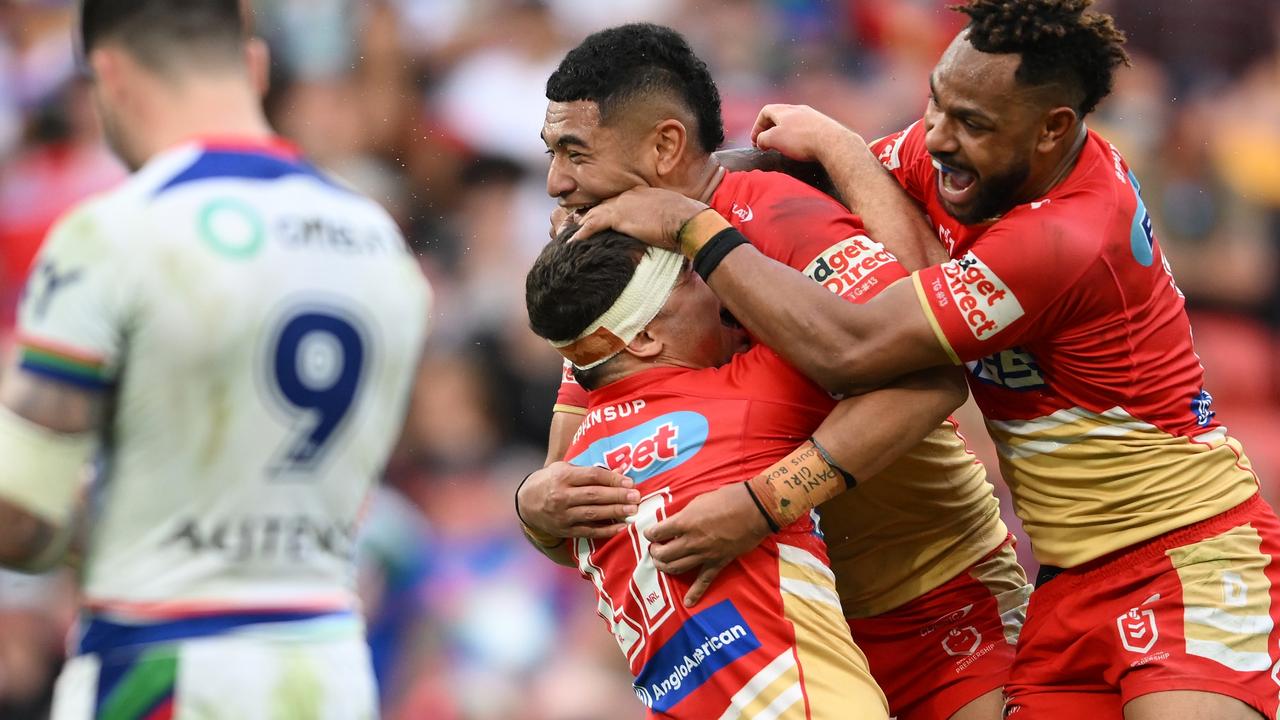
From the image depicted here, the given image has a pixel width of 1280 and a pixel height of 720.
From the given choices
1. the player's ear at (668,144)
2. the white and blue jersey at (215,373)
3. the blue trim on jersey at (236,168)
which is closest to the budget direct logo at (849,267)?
the player's ear at (668,144)

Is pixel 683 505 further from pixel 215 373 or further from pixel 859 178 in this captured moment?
pixel 215 373

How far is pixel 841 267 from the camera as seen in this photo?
3914 millimetres

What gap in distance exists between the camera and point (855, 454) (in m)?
3.73

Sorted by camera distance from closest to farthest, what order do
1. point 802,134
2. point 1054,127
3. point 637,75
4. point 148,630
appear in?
point 148,630, point 1054,127, point 637,75, point 802,134

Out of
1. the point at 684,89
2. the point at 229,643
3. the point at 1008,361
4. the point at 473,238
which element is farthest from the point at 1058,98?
the point at 473,238

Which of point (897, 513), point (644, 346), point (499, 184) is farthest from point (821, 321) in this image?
point (499, 184)

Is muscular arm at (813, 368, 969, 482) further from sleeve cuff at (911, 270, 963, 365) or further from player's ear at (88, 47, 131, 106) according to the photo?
player's ear at (88, 47, 131, 106)

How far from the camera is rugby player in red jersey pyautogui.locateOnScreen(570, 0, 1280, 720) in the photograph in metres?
3.82

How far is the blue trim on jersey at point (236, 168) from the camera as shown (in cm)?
308

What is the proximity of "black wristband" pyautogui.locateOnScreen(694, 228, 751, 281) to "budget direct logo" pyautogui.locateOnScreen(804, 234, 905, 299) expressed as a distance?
218 millimetres

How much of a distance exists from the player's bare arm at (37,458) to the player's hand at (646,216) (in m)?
1.42

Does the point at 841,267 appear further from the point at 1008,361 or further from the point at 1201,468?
the point at 1201,468

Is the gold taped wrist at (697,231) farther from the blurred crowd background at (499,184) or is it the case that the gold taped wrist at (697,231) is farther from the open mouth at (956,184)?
the blurred crowd background at (499,184)

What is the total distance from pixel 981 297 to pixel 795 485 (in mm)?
671
